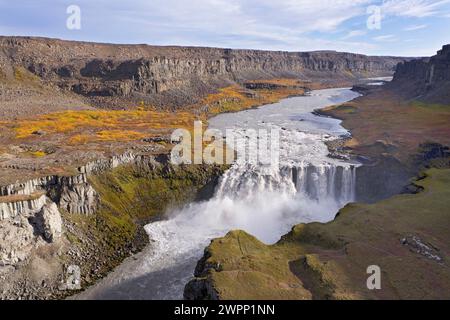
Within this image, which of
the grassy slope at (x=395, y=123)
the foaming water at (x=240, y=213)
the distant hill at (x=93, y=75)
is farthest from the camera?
the distant hill at (x=93, y=75)

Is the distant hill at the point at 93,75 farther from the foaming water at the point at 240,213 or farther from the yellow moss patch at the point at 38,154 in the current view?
the foaming water at the point at 240,213

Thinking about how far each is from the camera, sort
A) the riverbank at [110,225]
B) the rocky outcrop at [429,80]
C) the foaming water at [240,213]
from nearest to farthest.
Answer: the riverbank at [110,225] → the foaming water at [240,213] → the rocky outcrop at [429,80]

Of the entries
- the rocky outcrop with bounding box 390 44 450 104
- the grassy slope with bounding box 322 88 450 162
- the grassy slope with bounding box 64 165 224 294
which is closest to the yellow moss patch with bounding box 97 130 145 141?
the grassy slope with bounding box 64 165 224 294

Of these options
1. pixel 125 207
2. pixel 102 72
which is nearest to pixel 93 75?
pixel 102 72

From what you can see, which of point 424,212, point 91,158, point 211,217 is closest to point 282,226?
point 211,217

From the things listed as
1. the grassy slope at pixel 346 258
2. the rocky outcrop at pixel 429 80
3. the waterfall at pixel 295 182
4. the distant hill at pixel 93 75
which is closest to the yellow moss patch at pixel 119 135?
the waterfall at pixel 295 182

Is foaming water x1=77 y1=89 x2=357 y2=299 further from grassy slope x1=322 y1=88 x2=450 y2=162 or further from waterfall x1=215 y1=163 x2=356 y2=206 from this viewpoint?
grassy slope x1=322 y1=88 x2=450 y2=162
